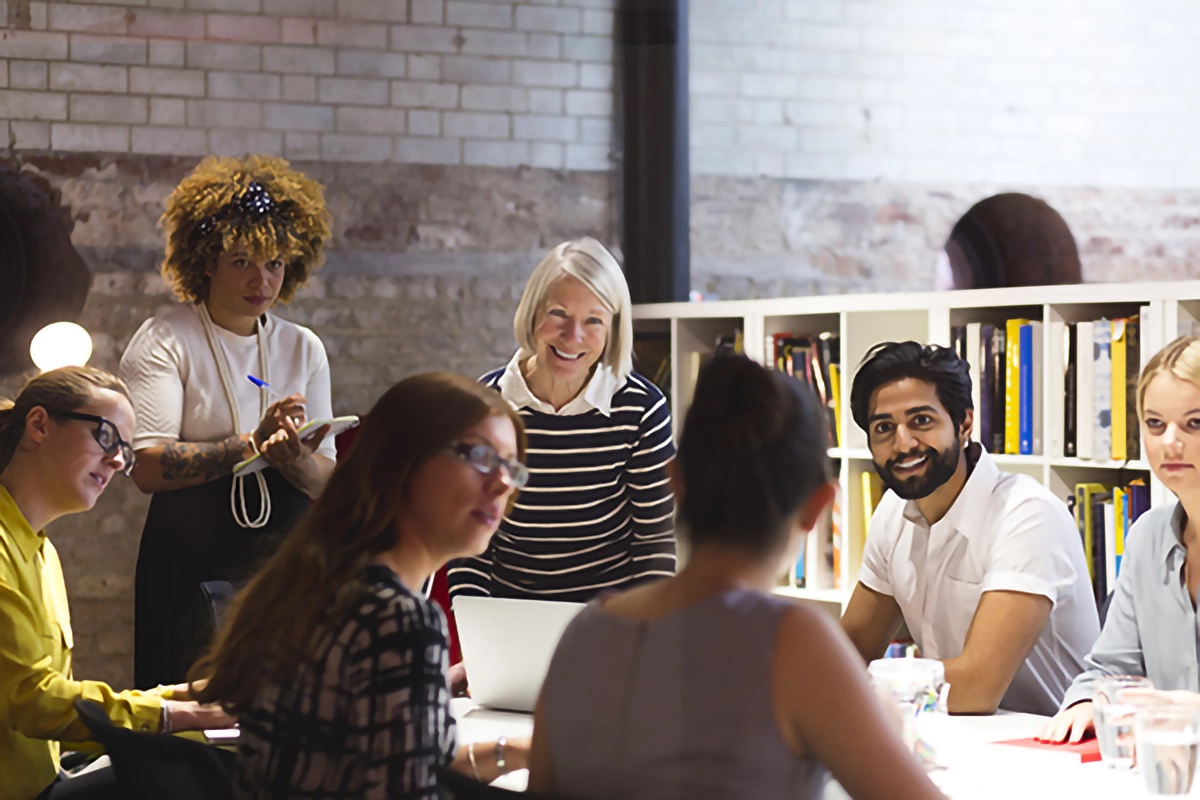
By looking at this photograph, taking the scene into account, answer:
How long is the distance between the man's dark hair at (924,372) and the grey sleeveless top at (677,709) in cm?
156

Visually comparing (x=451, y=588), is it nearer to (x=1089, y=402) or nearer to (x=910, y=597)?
(x=910, y=597)

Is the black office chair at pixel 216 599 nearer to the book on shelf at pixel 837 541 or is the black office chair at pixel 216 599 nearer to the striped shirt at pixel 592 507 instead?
the striped shirt at pixel 592 507

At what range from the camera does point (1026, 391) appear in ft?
13.5

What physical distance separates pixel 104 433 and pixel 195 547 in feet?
4.46

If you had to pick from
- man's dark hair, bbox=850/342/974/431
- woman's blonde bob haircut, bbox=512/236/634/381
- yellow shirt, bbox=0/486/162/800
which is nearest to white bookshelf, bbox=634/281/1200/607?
woman's blonde bob haircut, bbox=512/236/634/381

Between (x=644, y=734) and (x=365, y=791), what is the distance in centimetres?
42

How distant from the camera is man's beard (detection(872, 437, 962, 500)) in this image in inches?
115

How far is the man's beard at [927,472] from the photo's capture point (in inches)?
115

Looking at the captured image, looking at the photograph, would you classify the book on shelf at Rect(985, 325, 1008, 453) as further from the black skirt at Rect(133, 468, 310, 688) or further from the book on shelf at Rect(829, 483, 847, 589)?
the black skirt at Rect(133, 468, 310, 688)

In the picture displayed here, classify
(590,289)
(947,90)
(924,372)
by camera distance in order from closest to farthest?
(924,372) → (590,289) → (947,90)

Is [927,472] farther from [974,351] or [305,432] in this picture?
[305,432]

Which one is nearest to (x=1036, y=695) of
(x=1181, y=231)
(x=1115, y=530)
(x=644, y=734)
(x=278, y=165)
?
(x=1115, y=530)

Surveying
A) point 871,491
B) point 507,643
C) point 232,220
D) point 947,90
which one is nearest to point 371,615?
point 507,643

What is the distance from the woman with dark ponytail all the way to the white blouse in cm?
259
